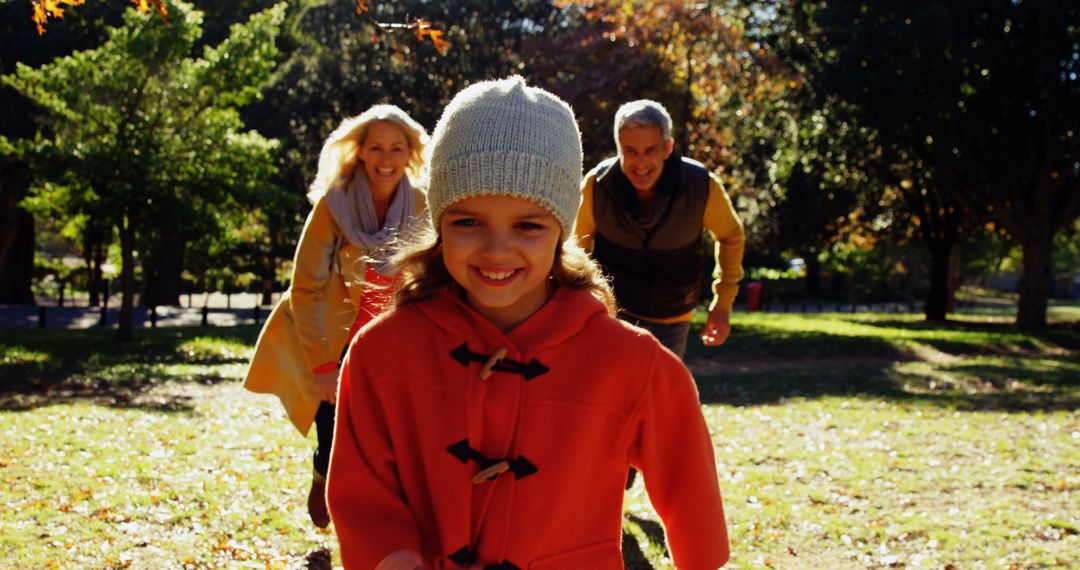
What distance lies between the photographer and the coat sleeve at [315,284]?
16.3 feet

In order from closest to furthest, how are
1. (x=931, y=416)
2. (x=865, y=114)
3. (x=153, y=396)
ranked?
(x=931, y=416), (x=153, y=396), (x=865, y=114)

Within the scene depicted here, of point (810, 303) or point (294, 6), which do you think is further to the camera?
point (810, 303)

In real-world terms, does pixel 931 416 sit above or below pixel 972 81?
below

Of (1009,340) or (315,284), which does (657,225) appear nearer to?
(315,284)

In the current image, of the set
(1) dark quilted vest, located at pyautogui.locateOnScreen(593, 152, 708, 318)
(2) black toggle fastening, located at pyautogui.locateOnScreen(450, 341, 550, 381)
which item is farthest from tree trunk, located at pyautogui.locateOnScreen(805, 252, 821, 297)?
(2) black toggle fastening, located at pyautogui.locateOnScreen(450, 341, 550, 381)

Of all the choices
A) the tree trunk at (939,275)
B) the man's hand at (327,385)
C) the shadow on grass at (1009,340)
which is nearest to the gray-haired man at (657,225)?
the man's hand at (327,385)

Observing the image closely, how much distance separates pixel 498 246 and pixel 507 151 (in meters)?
0.22

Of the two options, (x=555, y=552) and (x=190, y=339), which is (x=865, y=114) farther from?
(x=555, y=552)

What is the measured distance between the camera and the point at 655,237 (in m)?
5.76

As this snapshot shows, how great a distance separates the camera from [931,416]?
11.2 m

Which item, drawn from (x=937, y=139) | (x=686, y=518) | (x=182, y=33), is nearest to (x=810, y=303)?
(x=937, y=139)

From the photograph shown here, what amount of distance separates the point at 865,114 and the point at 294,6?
1660 cm

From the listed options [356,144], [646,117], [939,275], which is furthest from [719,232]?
[939,275]

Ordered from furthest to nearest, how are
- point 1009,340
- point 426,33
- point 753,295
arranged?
point 753,295
point 1009,340
point 426,33
